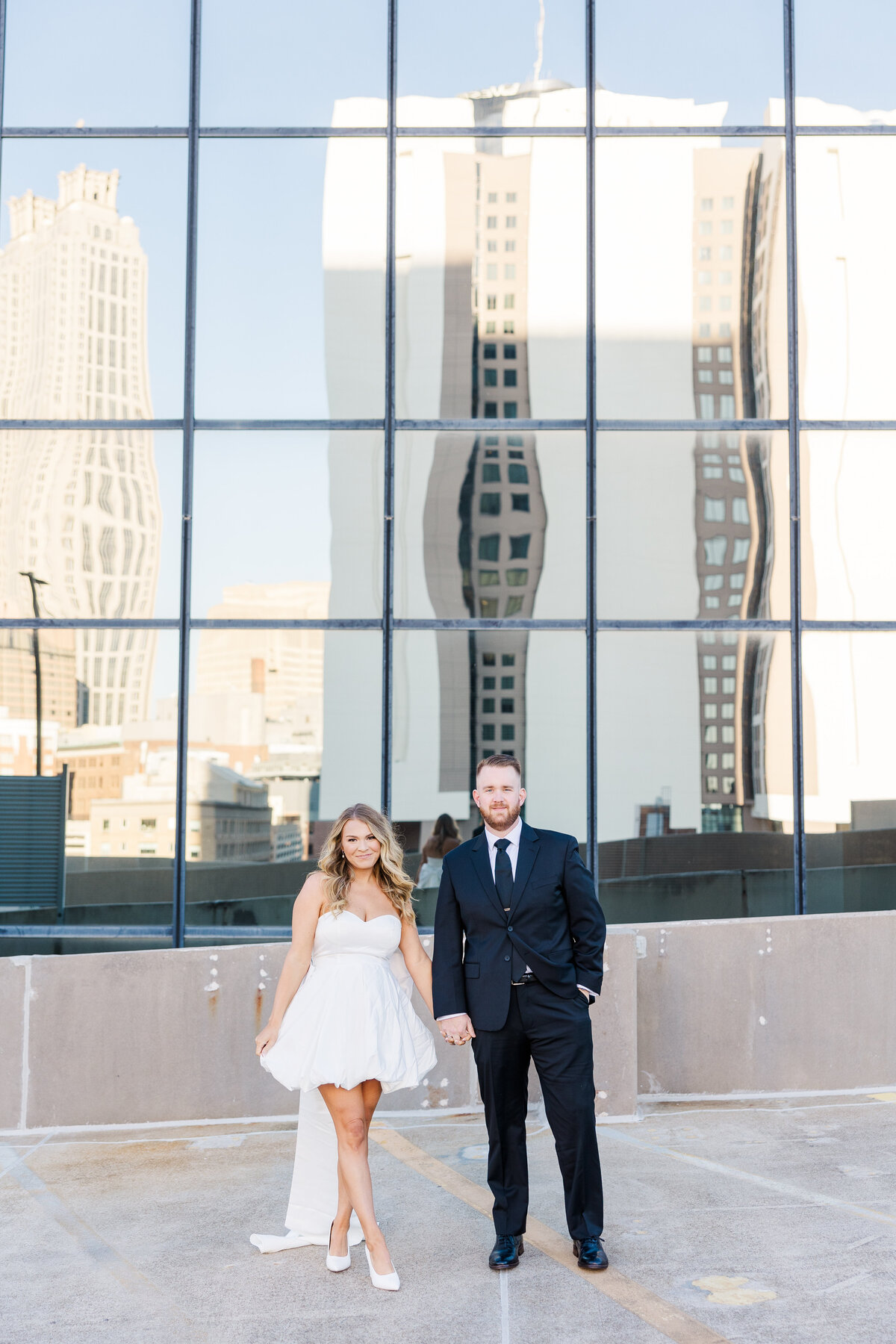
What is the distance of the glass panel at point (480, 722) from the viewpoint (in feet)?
30.0

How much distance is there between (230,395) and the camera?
945cm

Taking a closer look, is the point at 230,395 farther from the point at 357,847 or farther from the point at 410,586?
the point at 357,847

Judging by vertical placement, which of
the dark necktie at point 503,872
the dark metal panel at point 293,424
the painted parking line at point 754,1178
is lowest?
the painted parking line at point 754,1178

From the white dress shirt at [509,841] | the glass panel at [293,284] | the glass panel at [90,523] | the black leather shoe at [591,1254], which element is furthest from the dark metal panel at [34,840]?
the black leather shoe at [591,1254]

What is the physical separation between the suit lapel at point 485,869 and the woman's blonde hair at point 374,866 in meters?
0.26

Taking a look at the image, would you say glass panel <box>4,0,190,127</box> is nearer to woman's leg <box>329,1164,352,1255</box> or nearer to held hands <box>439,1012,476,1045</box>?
held hands <box>439,1012,476,1045</box>

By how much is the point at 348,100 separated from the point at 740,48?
A: 3.22 m

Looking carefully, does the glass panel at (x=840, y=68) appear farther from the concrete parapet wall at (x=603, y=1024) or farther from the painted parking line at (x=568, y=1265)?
the painted parking line at (x=568, y=1265)

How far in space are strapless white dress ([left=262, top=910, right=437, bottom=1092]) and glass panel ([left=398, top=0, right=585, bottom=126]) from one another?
294 inches

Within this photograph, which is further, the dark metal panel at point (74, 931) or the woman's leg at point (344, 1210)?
the dark metal panel at point (74, 931)

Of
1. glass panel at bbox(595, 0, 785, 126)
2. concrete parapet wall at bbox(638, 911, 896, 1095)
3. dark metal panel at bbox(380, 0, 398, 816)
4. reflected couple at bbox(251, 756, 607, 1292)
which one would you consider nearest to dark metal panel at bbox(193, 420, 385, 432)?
dark metal panel at bbox(380, 0, 398, 816)

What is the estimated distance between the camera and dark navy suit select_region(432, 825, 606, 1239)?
4406mm

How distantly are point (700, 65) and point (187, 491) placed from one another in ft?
17.8

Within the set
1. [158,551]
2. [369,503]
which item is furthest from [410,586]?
[158,551]
